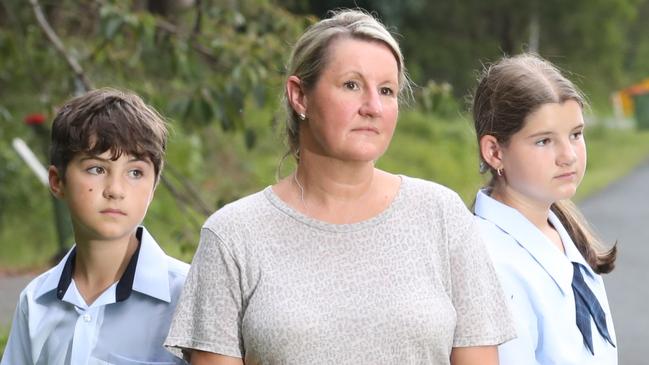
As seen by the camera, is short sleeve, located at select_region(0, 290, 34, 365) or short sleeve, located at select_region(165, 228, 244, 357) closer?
short sleeve, located at select_region(165, 228, 244, 357)

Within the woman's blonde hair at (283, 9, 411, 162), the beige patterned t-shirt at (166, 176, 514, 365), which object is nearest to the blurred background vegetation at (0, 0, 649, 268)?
the woman's blonde hair at (283, 9, 411, 162)

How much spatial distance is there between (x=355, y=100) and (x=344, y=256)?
0.34m

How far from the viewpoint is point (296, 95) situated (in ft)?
8.96

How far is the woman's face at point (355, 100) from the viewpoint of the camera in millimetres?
2643

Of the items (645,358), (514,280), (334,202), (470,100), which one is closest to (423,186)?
(334,202)

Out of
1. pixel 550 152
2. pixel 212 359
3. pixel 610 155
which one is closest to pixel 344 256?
pixel 212 359

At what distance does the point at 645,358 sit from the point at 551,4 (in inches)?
941

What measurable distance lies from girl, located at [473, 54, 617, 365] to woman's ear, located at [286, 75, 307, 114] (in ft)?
2.25

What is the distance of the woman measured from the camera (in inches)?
100.0

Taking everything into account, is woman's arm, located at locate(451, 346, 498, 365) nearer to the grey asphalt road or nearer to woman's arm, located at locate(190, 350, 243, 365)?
woman's arm, located at locate(190, 350, 243, 365)

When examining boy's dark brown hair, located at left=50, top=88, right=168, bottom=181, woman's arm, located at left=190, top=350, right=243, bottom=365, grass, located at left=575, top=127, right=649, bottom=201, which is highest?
grass, located at left=575, top=127, right=649, bottom=201

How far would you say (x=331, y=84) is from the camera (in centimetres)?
266

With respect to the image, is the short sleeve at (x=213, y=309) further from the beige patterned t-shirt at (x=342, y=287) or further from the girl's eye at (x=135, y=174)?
the girl's eye at (x=135, y=174)

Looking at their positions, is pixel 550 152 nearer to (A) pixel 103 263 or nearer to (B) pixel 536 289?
(B) pixel 536 289
